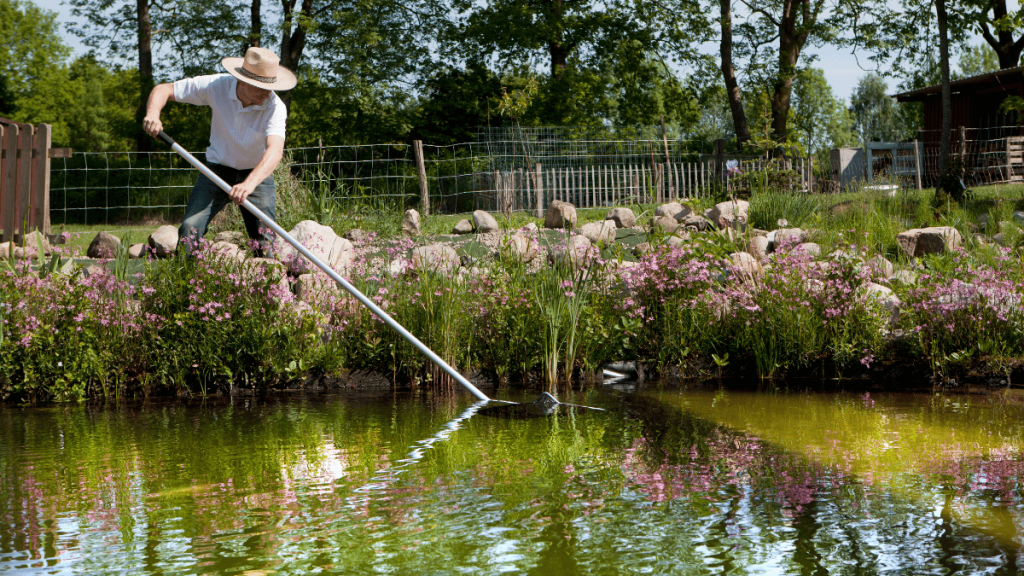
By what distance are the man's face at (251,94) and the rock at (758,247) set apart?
3.84 metres

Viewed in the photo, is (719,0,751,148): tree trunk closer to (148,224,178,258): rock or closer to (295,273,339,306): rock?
(148,224,178,258): rock

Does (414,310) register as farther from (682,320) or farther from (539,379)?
(682,320)

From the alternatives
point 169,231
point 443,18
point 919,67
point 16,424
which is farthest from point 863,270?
point 919,67

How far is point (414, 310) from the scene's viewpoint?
5.82m

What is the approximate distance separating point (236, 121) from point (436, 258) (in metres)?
1.69

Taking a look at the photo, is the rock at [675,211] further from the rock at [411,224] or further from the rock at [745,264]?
the rock at [745,264]

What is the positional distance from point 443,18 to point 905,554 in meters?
22.7

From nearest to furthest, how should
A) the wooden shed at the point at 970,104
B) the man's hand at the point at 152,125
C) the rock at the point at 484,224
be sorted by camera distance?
the man's hand at the point at 152,125 < the rock at the point at 484,224 < the wooden shed at the point at 970,104

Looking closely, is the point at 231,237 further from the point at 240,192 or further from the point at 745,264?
the point at 745,264

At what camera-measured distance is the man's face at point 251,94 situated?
5.82 meters

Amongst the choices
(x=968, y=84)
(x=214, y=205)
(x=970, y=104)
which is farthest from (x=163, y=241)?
(x=970, y=104)

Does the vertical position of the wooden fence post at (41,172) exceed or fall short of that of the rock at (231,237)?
it exceeds it

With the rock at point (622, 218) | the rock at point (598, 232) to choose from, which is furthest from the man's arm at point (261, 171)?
the rock at point (622, 218)

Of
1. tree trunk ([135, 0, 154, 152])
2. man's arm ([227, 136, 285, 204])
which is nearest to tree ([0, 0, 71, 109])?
tree trunk ([135, 0, 154, 152])
